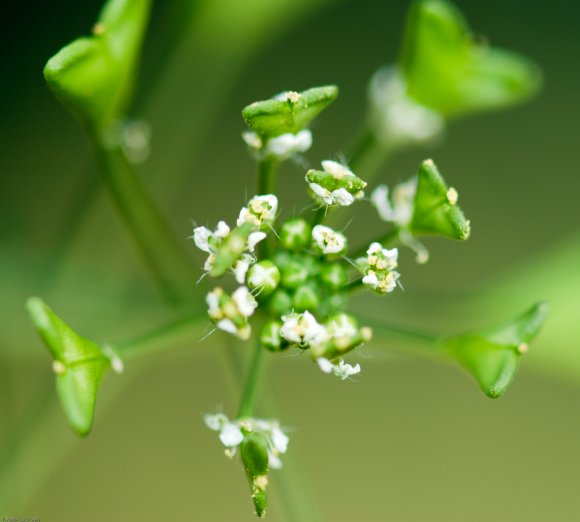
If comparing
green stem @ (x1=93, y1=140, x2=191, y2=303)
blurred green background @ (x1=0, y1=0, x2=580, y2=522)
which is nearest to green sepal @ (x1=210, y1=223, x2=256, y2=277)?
green stem @ (x1=93, y1=140, x2=191, y2=303)

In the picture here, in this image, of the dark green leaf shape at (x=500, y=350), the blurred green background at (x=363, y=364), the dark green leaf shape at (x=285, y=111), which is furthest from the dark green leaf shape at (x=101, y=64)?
the blurred green background at (x=363, y=364)

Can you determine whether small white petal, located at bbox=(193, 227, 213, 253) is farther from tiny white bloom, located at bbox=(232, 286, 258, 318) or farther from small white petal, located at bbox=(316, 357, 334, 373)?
small white petal, located at bbox=(316, 357, 334, 373)

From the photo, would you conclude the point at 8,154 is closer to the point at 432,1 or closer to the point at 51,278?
the point at 51,278

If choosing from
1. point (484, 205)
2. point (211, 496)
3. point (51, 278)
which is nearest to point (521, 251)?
point (484, 205)

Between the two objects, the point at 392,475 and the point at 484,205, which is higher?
the point at 484,205

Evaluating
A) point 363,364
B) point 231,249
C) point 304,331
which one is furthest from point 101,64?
point 363,364

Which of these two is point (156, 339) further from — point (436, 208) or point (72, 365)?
point (436, 208)
